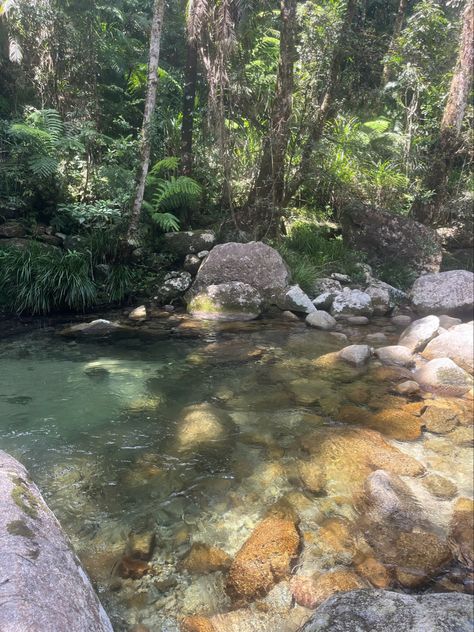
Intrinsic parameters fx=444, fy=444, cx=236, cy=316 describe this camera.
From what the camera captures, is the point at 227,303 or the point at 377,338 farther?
the point at 227,303

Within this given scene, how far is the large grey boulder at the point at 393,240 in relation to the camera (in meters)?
9.44

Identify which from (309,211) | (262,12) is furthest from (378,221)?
(262,12)

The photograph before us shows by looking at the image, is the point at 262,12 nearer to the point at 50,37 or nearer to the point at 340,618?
the point at 50,37

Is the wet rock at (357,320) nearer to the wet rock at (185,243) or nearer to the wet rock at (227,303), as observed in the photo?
the wet rock at (227,303)

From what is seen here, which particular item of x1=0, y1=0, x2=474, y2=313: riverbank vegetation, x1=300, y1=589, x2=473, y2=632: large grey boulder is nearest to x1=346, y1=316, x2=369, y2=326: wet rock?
x1=0, y1=0, x2=474, y2=313: riverbank vegetation

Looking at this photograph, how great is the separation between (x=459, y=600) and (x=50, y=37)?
35.5 feet

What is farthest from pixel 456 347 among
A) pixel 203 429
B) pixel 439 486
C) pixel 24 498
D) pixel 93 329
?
pixel 24 498

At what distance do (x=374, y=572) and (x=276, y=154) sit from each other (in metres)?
7.81

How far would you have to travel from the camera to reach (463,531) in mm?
2938

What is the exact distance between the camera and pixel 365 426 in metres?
4.23

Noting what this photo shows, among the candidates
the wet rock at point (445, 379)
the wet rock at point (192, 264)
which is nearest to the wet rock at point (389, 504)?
the wet rock at point (445, 379)

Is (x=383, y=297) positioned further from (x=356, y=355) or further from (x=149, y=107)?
(x=149, y=107)

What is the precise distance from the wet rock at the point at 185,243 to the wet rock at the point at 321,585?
6.74 metres

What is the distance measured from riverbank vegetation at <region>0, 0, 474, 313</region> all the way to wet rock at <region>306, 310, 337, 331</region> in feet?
4.33
